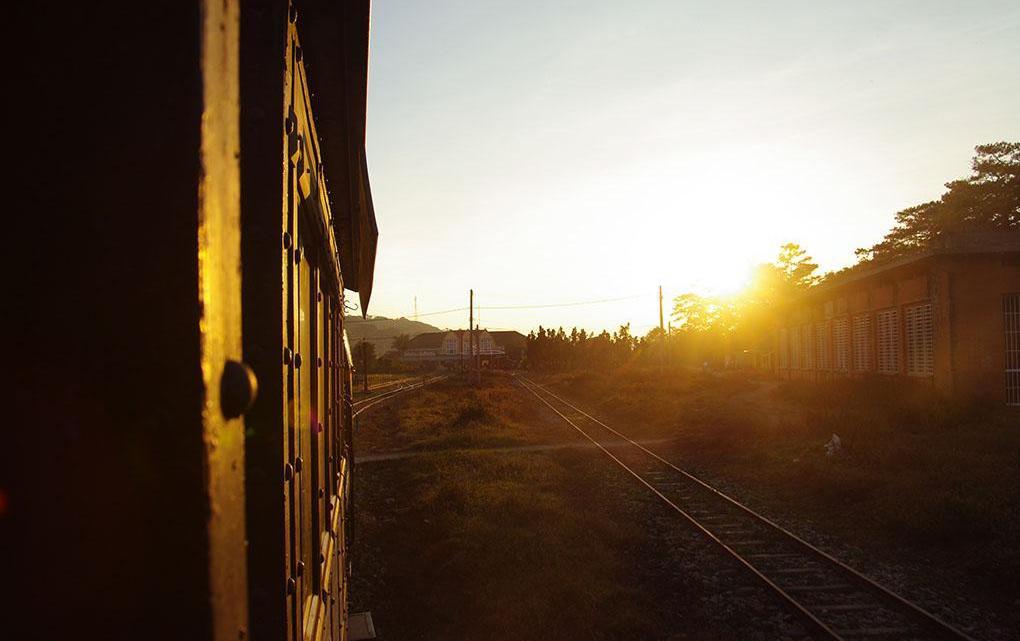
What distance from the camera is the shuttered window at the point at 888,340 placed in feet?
70.8

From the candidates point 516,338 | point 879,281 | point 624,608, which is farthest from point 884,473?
point 516,338

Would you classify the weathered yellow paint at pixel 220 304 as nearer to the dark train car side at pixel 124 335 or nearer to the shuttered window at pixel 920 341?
the dark train car side at pixel 124 335

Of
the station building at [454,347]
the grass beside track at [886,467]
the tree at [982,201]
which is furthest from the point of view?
the station building at [454,347]

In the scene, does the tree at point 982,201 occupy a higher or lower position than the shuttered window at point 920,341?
higher

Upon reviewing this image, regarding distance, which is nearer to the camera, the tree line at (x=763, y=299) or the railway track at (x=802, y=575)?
the railway track at (x=802, y=575)

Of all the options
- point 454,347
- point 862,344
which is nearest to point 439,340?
point 454,347

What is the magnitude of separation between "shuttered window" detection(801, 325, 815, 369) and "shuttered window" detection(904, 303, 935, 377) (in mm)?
10327

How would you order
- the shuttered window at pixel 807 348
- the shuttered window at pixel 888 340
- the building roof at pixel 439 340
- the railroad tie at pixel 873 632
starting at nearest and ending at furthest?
the railroad tie at pixel 873 632
the shuttered window at pixel 888 340
the shuttered window at pixel 807 348
the building roof at pixel 439 340

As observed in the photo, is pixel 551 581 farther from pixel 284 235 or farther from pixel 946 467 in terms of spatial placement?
pixel 946 467

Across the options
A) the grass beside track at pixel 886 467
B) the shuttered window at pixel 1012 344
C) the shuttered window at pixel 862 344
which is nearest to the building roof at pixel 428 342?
the grass beside track at pixel 886 467

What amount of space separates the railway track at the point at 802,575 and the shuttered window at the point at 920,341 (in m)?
9.62

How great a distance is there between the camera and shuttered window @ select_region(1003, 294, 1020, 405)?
17953mm

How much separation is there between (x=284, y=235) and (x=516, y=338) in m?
121

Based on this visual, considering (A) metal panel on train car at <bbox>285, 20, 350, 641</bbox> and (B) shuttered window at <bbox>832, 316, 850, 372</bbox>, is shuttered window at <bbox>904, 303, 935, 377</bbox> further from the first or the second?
(A) metal panel on train car at <bbox>285, 20, 350, 641</bbox>
